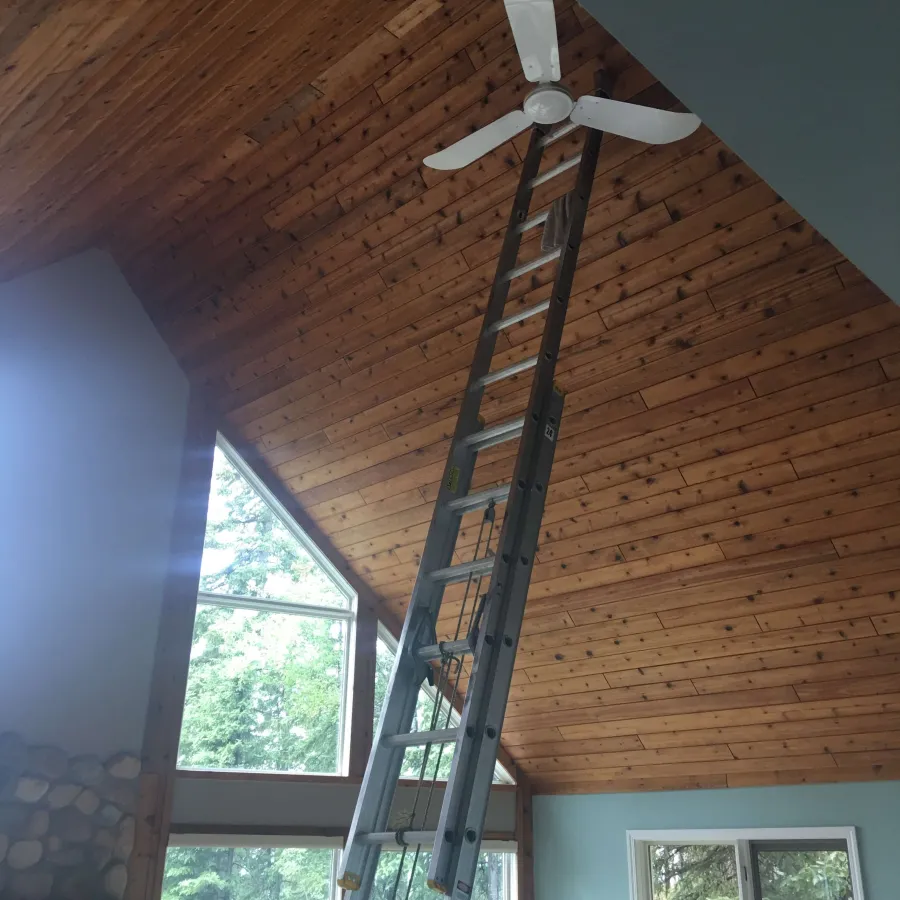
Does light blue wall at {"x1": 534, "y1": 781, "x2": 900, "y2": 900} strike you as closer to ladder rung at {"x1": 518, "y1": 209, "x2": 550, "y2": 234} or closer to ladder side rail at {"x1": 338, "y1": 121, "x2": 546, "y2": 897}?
ladder side rail at {"x1": 338, "y1": 121, "x2": 546, "y2": 897}

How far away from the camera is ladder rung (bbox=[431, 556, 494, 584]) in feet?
8.41

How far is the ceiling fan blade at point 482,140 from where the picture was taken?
9.62ft

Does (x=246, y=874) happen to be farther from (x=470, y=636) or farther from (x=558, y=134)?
(x=558, y=134)

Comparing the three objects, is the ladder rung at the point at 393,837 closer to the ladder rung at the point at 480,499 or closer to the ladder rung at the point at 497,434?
the ladder rung at the point at 480,499

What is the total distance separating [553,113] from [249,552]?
3566 mm

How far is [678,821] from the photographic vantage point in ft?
17.7

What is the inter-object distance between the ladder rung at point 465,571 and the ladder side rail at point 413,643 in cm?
3

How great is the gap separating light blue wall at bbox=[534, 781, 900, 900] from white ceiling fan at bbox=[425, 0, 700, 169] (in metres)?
3.41

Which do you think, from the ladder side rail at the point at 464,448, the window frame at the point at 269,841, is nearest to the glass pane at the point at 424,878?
the window frame at the point at 269,841

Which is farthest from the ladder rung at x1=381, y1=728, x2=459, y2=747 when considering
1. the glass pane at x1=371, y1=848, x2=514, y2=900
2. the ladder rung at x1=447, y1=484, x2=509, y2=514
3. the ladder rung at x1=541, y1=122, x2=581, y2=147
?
the glass pane at x1=371, y1=848, x2=514, y2=900

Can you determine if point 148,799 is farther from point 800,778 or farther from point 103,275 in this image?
point 800,778

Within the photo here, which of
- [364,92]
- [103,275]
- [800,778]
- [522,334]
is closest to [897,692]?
[800,778]

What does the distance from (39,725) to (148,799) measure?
667mm

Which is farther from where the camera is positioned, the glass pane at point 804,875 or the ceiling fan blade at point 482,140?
the glass pane at point 804,875
